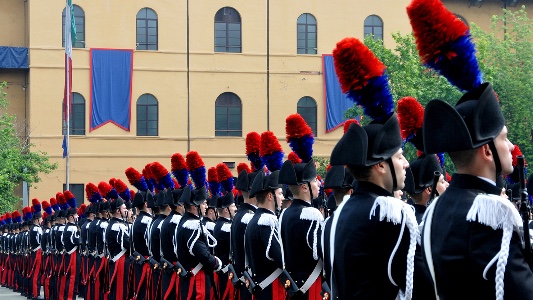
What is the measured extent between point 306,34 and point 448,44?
4413 cm

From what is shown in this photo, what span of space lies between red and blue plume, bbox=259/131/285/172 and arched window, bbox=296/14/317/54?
125 ft

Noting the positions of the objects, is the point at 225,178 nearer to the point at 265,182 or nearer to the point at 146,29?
the point at 265,182

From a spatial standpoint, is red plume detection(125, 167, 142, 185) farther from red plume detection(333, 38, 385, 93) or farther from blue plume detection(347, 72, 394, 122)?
red plume detection(333, 38, 385, 93)

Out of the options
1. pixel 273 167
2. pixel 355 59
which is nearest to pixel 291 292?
pixel 273 167

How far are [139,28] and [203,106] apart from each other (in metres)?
4.52

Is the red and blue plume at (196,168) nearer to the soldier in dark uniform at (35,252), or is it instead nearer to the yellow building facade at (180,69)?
the soldier in dark uniform at (35,252)

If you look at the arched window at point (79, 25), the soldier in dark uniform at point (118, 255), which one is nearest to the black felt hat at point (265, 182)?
the soldier in dark uniform at point (118, 255)

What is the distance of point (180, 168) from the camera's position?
1484 centimetres

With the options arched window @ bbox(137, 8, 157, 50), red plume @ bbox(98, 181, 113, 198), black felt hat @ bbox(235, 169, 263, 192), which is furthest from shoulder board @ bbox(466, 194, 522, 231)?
arched window @ bbox(137, 8, 157, 50)

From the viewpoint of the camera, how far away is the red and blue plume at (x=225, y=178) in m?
14.5

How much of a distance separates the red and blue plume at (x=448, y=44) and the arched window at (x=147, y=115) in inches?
1682

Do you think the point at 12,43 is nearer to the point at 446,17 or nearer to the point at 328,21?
the point at 328,21

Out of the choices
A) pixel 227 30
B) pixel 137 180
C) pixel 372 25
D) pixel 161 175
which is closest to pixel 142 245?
pixel 161 175

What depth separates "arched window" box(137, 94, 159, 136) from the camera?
156 feet
